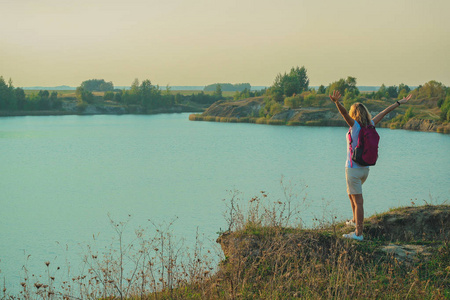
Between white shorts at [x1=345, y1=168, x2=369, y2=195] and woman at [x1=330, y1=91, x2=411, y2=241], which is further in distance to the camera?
white shorts at [x1=345, y1=168, x2=369, y2=195]

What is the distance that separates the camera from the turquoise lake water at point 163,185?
1324 cm

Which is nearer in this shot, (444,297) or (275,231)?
(444,297)

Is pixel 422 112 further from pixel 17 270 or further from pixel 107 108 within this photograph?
pixel 107 108

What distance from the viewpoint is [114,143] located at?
1710 inches

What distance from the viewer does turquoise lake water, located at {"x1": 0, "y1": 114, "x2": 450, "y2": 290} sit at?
43.4 feet

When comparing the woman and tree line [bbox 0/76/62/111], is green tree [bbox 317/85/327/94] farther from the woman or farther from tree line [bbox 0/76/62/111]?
the woman

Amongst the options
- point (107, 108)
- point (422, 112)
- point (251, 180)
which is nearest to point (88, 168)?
point (251, 180)

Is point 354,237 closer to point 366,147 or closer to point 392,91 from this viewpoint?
point 366,147

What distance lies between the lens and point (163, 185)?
21.0m

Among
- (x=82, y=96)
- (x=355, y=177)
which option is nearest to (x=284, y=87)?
(x=82, y=96)

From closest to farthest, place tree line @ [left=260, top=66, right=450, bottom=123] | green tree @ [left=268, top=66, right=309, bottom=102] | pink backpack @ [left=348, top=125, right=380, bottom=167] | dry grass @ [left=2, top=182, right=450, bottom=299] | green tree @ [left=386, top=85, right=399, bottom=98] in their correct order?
dry grass @ [left=2, top=182, right=450, bottom=299]
pink backpack @ [left=348, top=125, right=380, bottom=167]
tree line @ [left=260, top=66, right=450, bottom=123]
green tree @ [left=268, top=66, right=309, bottom=102]
green tree @ [left=386, top=85, right=399, bottom=98]

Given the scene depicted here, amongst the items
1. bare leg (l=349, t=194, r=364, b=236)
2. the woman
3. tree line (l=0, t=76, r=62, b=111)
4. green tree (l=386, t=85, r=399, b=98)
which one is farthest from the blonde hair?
tree line (l=0, t=76, r=62, b=111)

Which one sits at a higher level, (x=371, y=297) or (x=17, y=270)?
(x=371, y=297)

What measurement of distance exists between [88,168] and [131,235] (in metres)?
15.3
